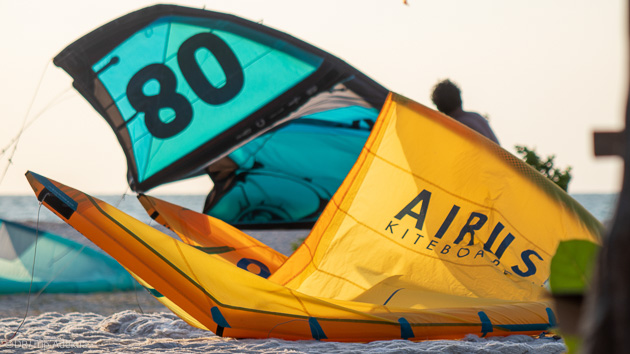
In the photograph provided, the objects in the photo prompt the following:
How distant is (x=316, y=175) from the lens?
5.88 m

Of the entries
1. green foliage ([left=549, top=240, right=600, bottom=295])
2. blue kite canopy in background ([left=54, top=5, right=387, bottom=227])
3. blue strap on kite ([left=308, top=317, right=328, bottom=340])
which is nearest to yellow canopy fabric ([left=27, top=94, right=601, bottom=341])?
blue strap on kite ([left=308, top=317, right=328, bottom=340])

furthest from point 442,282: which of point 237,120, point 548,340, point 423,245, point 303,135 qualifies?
point 303,135

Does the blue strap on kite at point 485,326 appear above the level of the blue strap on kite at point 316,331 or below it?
above

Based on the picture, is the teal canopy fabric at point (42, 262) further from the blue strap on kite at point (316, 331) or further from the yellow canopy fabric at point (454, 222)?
the blue strap on kite at point (316, 331)

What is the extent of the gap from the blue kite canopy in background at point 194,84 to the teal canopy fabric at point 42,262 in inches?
45.2

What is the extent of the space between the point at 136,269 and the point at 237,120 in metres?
2.08

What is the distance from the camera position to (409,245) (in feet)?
11.1

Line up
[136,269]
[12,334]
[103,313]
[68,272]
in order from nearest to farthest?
[136,269] < [12,334] < [68,272] < [103,313]

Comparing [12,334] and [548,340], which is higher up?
[548,340]

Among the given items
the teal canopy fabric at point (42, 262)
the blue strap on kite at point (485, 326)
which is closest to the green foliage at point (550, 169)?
the blue strap on kite at point (485, 326)

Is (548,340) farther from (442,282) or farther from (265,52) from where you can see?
(265,52)

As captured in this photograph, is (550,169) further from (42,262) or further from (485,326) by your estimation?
(42,262)

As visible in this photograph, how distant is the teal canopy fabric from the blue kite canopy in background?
1148mm

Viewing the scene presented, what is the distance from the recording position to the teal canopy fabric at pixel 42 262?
3621 mm
